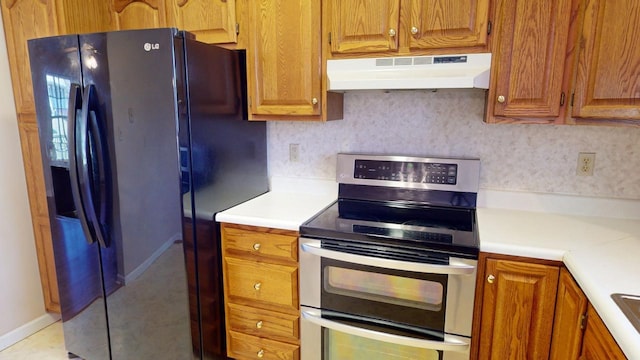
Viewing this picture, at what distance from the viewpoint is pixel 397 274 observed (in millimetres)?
1489

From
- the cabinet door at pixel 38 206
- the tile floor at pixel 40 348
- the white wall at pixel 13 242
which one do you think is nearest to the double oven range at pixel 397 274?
the tile floor at pixel 40 348

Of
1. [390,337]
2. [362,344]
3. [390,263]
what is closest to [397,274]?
[390,263]

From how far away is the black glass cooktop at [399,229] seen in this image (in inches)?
56.5

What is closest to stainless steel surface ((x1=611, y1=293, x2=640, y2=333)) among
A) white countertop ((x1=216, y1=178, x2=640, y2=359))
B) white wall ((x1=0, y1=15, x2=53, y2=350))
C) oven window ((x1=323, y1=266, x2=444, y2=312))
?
white countertop ((x1=216, y1=178, x2=640, y2=359))

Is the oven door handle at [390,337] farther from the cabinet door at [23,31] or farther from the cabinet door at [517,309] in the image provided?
the cabinet door at [23,31]

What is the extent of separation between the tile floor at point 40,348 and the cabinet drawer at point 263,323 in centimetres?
111

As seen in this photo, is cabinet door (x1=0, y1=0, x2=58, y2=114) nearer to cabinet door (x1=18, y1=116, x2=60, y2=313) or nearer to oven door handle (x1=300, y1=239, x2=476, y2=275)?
cabinet door (x1=18, y1=116, x2=60, y2=313)

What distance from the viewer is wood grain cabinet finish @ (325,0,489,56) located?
1520mm

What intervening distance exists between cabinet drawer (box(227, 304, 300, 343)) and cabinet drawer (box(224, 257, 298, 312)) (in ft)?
0.15

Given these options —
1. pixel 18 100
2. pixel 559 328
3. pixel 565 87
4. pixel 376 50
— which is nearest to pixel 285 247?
pixel 376 50

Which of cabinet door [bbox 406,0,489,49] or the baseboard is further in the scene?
the baseboard

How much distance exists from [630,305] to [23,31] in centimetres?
288

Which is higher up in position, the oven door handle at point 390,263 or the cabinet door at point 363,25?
the cabinet door at point 363,25

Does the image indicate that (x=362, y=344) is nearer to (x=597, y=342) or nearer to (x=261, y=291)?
(x=261, y=291)
